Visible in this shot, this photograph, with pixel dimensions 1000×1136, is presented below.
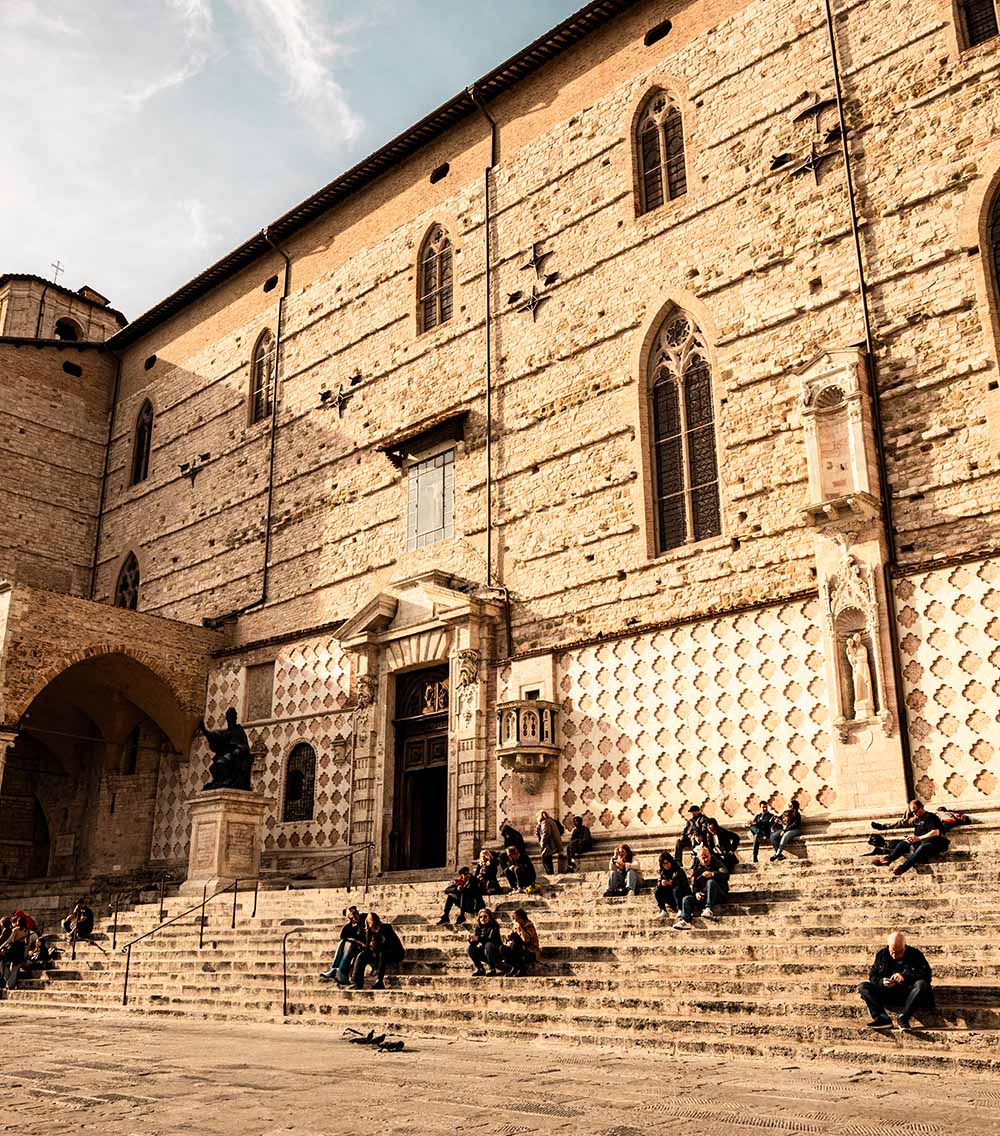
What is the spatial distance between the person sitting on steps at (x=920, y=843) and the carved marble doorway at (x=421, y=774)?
26.3ft

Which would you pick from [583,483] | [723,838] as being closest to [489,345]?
[583,483]

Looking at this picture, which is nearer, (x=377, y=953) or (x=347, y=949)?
(x=377, y=953)

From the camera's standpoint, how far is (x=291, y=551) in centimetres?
2106

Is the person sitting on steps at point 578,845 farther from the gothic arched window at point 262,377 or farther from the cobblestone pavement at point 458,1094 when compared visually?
the gothic arched window at point 262,377

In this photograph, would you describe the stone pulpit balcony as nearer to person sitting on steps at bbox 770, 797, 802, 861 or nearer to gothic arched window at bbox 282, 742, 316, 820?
person sitting on steps at bbox 770, 797, 802, 861

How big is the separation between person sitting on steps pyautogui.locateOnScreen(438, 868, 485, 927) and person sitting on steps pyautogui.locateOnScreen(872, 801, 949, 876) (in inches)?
166

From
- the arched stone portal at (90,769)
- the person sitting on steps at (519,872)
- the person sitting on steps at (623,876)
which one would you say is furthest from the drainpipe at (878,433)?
the arched stone portal at (90,769)

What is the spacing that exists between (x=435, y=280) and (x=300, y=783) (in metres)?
9.31

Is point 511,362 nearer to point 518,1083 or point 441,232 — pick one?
point 441,232

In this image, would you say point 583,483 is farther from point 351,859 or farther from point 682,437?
point 351,859

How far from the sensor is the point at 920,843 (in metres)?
10.5

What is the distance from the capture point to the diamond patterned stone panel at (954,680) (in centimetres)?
1175

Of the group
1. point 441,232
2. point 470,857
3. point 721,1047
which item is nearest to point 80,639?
point 470,857

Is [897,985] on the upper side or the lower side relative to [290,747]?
lower
